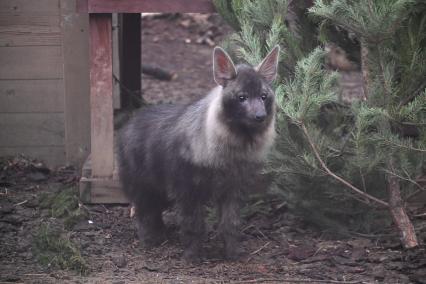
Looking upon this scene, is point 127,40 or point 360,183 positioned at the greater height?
point 127,40

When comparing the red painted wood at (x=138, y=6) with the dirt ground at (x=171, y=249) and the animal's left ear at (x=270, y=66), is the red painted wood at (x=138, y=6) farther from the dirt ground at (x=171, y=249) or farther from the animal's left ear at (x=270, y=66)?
the dirt ground at (x=171, y=249)

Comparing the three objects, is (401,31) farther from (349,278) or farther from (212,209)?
(212,209)

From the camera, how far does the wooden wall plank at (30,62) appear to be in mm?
7328

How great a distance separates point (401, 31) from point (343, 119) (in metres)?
1.19

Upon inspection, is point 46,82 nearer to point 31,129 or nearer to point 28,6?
point 31,129

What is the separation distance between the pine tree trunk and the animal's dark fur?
2.87 ft

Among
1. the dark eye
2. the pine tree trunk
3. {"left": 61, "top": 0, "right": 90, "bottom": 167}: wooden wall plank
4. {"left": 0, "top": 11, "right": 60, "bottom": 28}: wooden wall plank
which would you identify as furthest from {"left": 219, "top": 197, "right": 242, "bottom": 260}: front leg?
{"left": 0, "top": 11, "right": 60, "bottom": 28}: wooden wall plank

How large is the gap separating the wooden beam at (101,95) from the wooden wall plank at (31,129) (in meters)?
1.04

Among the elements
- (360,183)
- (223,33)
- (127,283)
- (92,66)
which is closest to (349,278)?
(360,183)

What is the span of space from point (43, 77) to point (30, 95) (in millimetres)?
200

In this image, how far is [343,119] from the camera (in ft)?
20.5

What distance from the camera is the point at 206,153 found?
17.6ft

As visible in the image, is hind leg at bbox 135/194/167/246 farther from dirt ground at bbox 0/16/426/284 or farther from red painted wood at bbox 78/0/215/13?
red painted wood at bbox 78/0/215/13

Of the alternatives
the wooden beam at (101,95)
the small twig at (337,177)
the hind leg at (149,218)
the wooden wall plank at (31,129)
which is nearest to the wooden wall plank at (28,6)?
the wooden wall plank at (31,129)
